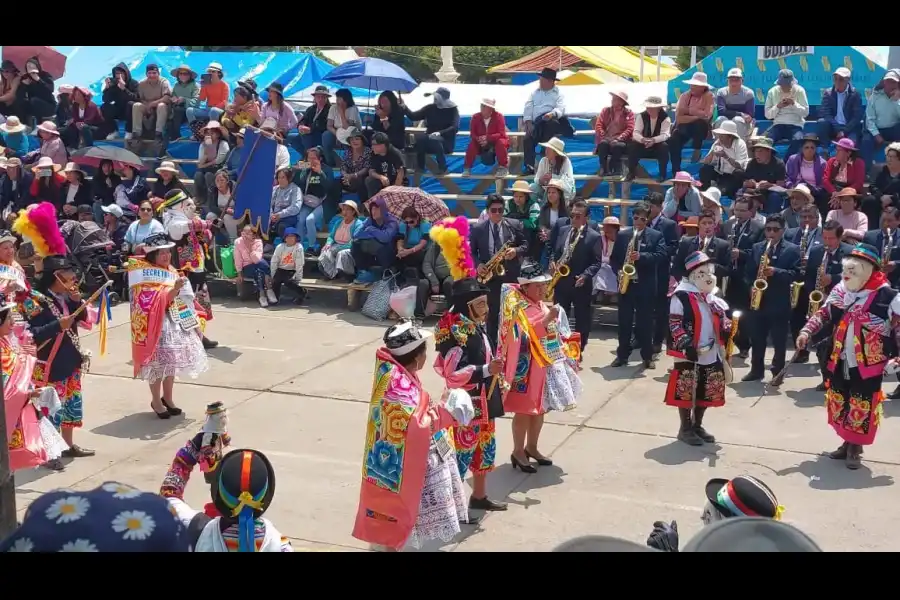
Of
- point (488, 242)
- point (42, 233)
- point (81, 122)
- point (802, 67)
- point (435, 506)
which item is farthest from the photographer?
point (81, 122)

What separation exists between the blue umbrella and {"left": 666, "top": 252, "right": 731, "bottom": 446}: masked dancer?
9111 millimetres

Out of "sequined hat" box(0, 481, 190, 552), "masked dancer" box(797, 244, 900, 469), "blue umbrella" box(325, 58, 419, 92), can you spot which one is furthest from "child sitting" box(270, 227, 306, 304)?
"sequined hat" box(0, 481, 190, 552)

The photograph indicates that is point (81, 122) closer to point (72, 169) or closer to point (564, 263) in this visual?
point (72, 169)

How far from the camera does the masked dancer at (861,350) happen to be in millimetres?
7848

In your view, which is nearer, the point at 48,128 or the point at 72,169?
the point at 72,169

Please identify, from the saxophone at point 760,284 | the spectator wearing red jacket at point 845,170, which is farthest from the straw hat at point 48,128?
the spectator wearing red jacket at point 845,170

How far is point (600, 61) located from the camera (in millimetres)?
30812

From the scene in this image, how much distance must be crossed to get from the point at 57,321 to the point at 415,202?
227 inches

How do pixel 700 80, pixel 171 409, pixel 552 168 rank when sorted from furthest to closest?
pixel 700 80 → pixel 552 168 → pixel 171 409

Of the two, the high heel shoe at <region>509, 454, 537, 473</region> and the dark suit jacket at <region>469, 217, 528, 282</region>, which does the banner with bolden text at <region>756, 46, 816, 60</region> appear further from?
the high heel shoe at <region>509, 454, 537, 473</region>

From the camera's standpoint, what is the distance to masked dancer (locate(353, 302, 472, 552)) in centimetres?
571

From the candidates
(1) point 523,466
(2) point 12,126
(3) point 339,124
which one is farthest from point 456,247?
(2) point 12,126

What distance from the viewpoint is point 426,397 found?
230 inches
